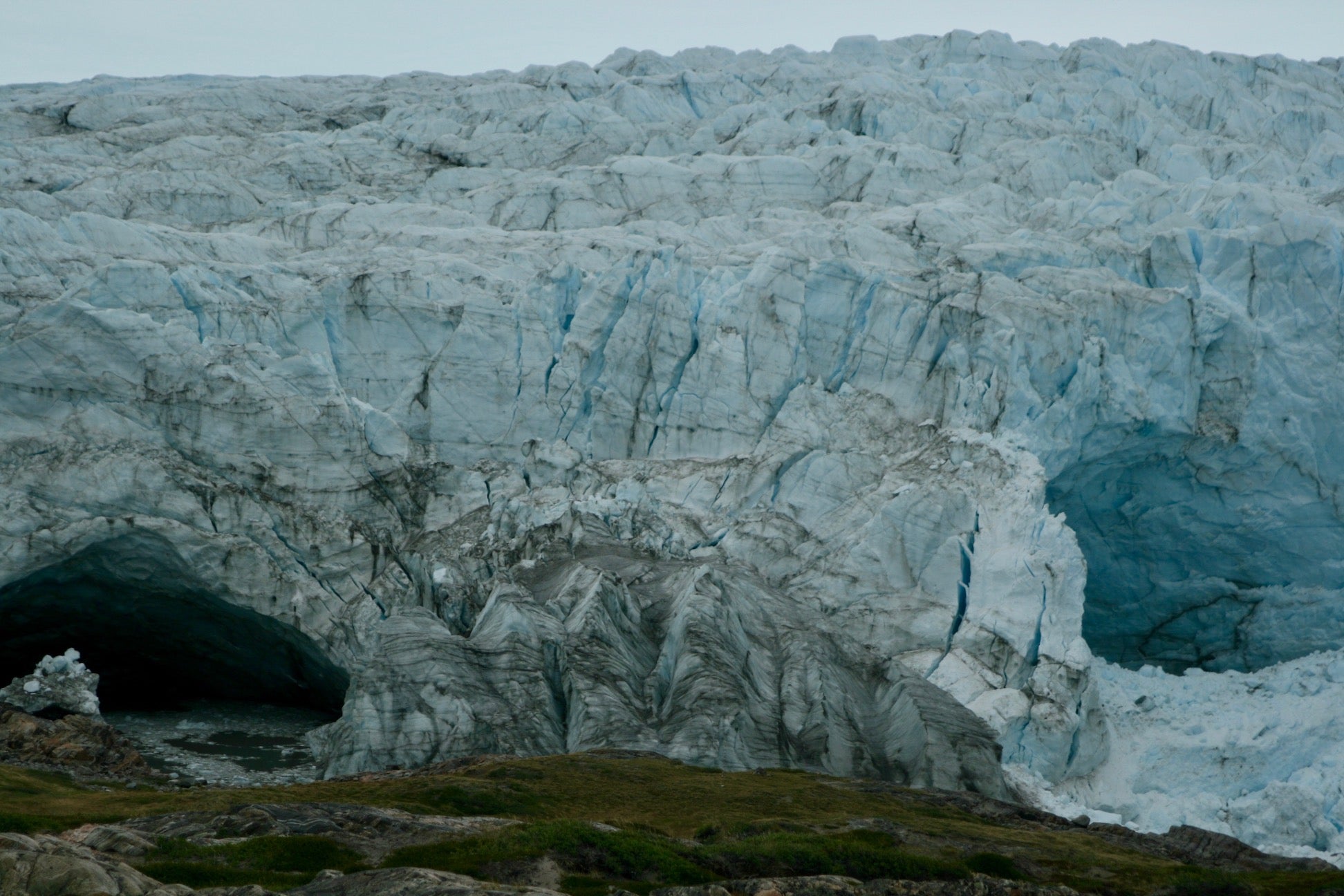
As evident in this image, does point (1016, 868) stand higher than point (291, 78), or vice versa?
point (291, 78)

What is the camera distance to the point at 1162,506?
52.0m

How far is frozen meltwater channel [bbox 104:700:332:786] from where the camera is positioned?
36.7 metres

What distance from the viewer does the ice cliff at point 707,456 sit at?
37625mm

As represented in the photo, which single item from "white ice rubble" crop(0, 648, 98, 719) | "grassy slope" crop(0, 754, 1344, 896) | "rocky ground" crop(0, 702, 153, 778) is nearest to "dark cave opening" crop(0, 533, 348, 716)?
"white ice rubble" crop(0, 648, 98, 719)

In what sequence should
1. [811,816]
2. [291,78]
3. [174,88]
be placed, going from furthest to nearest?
[291,78] < [174,88] < [811,816]

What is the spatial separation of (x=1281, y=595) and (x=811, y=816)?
108 ft

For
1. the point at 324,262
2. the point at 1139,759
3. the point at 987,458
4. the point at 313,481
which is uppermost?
the point at 324,262

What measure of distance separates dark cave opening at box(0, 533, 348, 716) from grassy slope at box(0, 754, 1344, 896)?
10752 millimetres

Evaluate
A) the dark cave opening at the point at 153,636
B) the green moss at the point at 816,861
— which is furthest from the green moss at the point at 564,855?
the dark cave opening at the point at 153,636

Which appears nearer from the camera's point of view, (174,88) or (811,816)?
(811,816)

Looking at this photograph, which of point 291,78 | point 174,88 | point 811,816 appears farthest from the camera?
point 291,78

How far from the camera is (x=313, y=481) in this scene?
144 ft

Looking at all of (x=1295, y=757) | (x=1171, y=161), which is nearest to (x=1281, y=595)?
(x=1295, y=757)

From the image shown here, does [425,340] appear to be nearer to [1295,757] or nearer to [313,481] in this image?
[313,481]
